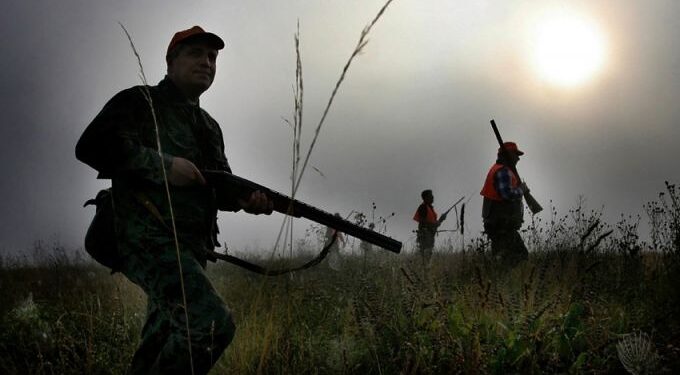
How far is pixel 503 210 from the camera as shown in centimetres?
790

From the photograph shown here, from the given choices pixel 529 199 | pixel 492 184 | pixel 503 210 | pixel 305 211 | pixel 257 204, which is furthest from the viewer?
pixel 529 199

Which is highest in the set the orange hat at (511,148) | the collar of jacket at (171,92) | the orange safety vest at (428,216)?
the orange hat at (511,148)

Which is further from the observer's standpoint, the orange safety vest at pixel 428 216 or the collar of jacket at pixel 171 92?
the orange safety vest at pixel 428 216

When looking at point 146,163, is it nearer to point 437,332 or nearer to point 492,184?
point 437,332

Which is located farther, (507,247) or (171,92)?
(507,247)

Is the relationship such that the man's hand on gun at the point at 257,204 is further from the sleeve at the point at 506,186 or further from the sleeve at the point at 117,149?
the sleeve at the point at 506,186

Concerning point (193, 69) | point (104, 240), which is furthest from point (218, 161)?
point (104, 240)

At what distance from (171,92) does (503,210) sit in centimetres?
662

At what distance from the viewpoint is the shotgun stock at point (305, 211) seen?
2.43 meters

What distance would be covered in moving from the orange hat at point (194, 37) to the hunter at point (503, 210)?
20.1 ft

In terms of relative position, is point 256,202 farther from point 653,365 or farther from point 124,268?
point 653,365

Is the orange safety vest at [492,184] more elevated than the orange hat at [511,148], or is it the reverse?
the orange hat at [511,148]

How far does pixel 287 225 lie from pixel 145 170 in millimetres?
856

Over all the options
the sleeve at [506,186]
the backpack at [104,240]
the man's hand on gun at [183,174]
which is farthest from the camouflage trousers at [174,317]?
the sleeve at [506,186]
